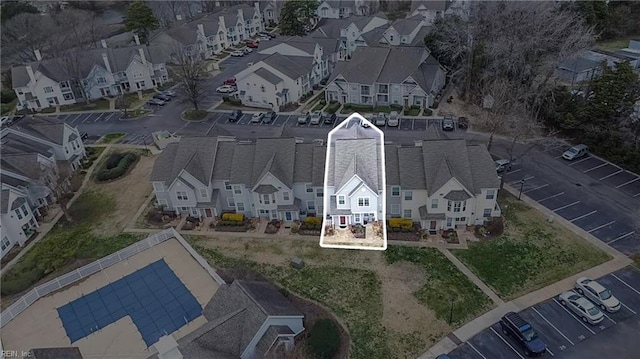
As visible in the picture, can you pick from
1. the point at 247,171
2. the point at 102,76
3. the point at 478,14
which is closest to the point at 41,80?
the point at 102,76

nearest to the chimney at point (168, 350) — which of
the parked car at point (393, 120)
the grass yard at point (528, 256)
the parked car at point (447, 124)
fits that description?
the grass yard at point (528, 256)

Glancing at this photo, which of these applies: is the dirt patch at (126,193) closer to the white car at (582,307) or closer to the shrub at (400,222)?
the shrub at (400,222)

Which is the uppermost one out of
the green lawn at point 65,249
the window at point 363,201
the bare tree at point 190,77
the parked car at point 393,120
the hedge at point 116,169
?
the window at point 363,201

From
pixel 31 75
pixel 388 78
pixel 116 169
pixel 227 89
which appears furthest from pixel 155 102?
pixel 388 78

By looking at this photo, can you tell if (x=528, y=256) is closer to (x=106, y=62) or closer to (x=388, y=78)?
(x=388, y=78)

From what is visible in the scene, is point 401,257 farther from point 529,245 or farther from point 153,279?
point 153,279

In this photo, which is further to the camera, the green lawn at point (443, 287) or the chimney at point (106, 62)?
the chimney at point (106, 62)
